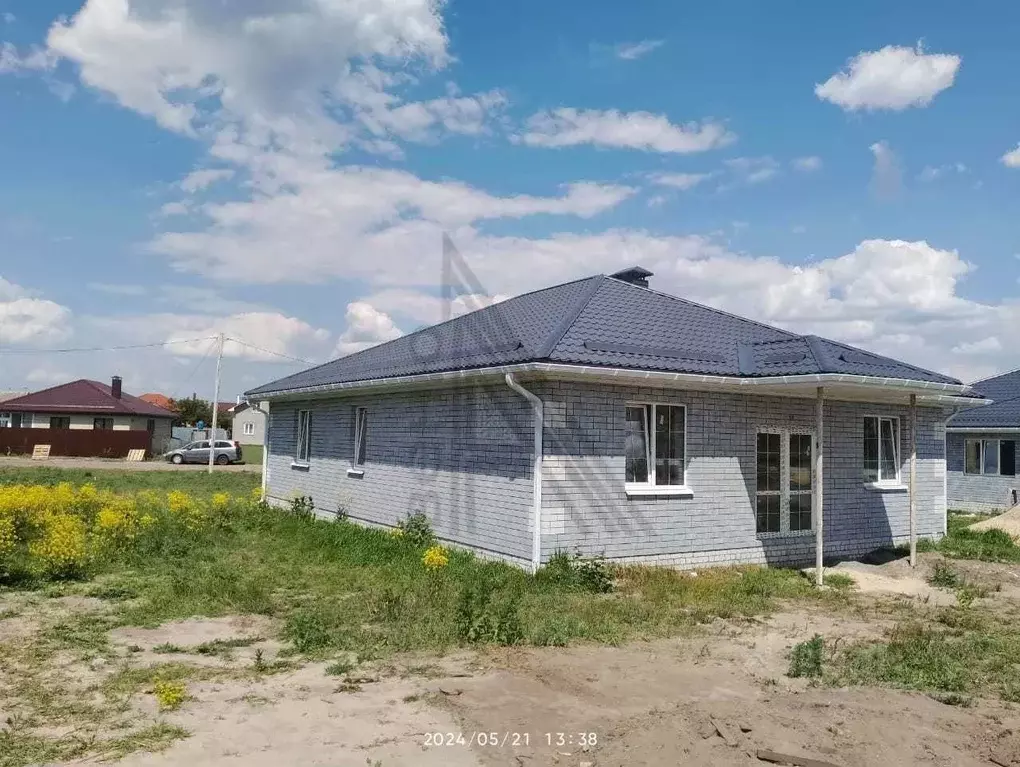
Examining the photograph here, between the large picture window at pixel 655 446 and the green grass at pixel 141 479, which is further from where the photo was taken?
the green grass at pixel 141 479

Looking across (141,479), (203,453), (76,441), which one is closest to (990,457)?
(141,479)

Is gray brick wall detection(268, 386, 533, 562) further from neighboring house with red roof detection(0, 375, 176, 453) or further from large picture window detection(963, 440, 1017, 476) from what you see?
neighboring house with red roof detection(0, 375, 176, 453)

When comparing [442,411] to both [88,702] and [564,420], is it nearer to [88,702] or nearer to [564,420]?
[564,420]

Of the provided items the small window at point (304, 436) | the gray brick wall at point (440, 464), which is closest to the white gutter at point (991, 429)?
the gray brick wall at point (440, 464)

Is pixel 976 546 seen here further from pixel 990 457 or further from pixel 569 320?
pixel 990 457

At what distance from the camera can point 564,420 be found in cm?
995

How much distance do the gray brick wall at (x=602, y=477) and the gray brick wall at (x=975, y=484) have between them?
29.5 ft

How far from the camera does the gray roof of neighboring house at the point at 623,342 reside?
34.2 feet

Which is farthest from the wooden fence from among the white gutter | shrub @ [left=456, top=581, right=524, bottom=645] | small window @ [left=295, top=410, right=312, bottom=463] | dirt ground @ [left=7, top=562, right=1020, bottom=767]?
shrub @ [left=456, top=581, right=524, bottom=645]

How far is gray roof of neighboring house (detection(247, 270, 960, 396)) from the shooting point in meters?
10.4

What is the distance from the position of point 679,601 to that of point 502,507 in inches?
108

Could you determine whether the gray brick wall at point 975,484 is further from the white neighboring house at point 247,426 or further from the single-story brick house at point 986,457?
the white neighboring house at point 247,426

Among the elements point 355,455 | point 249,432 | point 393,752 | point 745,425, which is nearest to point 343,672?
point 393,752

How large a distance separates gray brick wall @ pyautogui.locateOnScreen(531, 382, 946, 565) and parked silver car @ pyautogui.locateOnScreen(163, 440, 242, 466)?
33.3 meters
